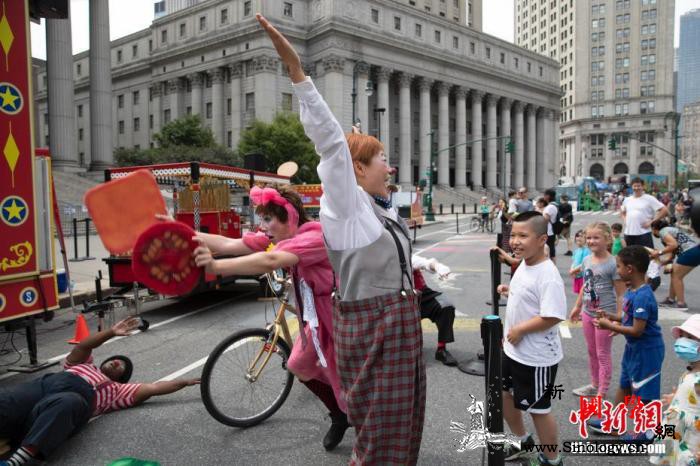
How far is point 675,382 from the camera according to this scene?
513cm

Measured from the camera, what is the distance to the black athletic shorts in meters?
3.13

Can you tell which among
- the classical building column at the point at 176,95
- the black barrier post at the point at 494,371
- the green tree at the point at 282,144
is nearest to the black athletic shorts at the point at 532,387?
the black barrier post at the point at 494,371

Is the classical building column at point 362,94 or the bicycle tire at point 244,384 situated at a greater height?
the classical building column at point 362,94

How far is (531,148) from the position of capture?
8856 centimetres

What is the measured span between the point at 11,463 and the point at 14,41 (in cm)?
410

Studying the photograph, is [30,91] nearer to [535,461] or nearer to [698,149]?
[535,461]

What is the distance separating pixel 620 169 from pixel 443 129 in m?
70.0

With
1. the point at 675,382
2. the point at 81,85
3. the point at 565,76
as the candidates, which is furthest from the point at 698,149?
the point at 675,382

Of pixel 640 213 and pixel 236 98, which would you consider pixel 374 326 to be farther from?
pixel 236 98

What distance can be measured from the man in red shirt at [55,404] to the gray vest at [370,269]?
245 centimetres

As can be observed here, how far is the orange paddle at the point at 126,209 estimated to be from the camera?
6.46 feet

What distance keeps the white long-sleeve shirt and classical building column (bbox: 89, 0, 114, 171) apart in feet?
140

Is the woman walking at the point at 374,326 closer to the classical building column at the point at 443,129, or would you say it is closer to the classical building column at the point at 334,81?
the classical building column at the point at 334,81

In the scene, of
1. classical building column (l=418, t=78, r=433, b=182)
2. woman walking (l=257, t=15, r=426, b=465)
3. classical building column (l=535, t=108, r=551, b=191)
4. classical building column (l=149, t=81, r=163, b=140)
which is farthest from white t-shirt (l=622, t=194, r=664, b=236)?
classical building column (l=535, t=108, r=551, b=191)
